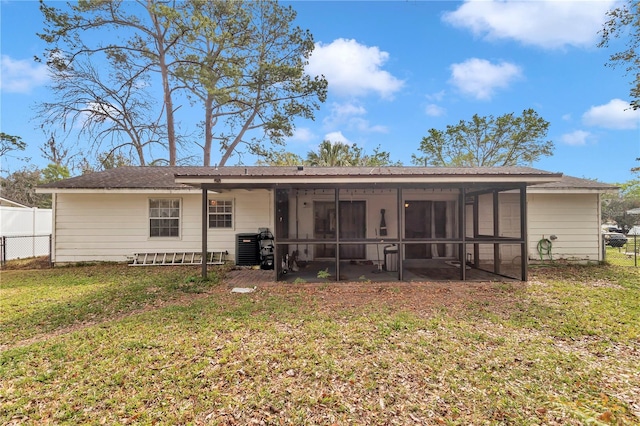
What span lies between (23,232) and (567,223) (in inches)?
774

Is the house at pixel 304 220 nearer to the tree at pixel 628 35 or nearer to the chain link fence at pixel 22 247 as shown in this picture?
the chain link fence at pixel 22 247

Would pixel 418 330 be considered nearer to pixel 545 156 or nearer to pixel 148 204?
pixel 148 204

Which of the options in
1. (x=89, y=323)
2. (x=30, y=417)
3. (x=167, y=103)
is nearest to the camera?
(x=30, y=417)

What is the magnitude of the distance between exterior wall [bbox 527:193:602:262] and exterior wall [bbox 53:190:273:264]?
346 inches

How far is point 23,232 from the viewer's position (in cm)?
1188

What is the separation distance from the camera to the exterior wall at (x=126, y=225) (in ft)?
32.4

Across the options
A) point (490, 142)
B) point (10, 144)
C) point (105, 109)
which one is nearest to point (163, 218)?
point (105, 109)

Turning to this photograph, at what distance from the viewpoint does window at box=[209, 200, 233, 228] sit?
10109 millimetres

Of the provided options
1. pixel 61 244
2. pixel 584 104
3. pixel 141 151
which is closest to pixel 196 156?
pixel 141 151

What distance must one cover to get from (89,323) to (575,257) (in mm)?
12988

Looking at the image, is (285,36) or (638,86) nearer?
(638,86)

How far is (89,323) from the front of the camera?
4719mm

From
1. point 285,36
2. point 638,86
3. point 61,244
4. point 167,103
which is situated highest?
point 285,36

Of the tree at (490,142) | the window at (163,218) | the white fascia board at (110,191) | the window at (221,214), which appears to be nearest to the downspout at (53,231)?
the white fascia board at (110,191)
